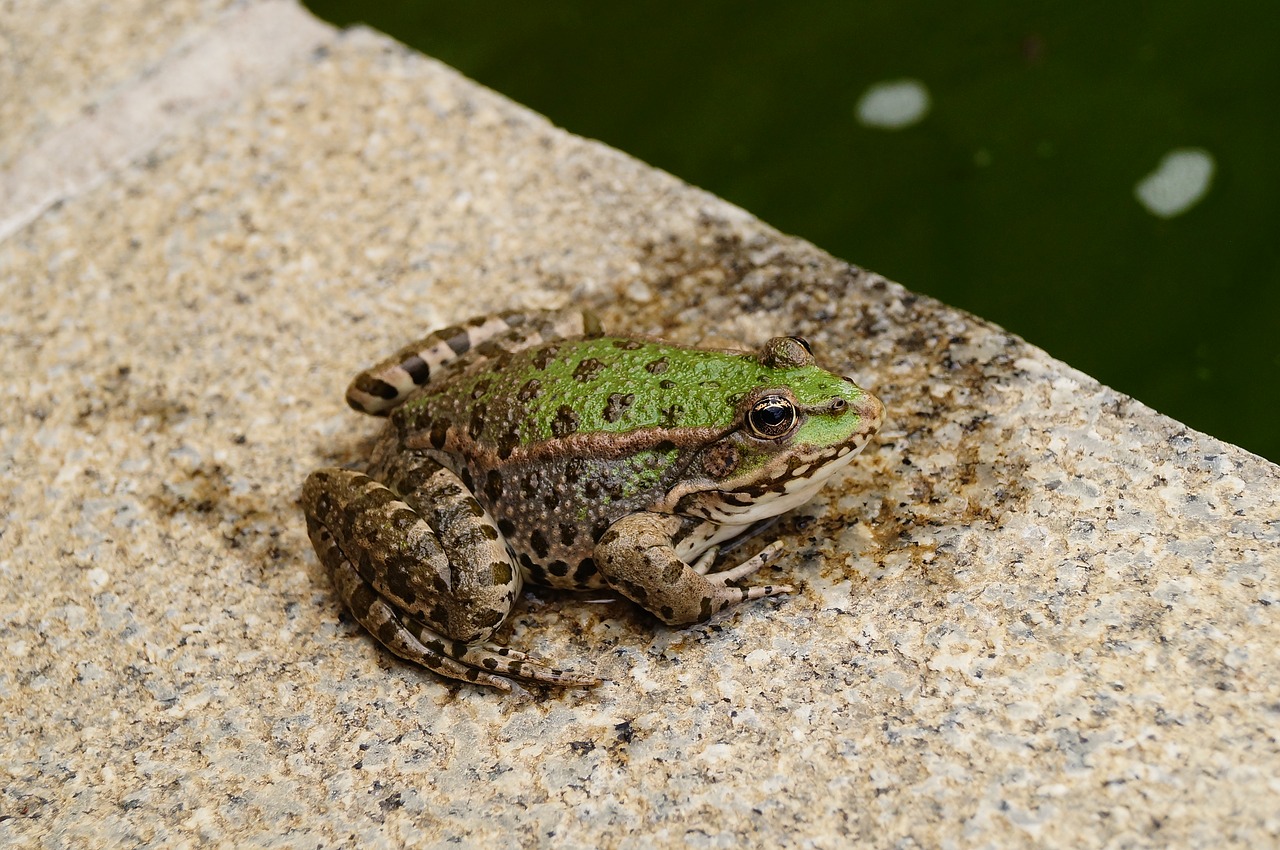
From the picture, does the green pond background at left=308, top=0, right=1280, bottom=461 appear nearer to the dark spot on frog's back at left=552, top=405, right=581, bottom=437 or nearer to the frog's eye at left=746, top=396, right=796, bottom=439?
the frog's eye at left=746, top=396, right=796, bottom=439

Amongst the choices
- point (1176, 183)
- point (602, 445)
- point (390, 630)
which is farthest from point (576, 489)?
point (1176, 183)

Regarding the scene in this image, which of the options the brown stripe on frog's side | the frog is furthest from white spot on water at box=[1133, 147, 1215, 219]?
the brown stripe on frog's side

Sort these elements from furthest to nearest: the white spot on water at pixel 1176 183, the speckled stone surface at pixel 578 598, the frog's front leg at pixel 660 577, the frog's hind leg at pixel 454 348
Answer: the white spot on water at pixel 1176 183 → the frog's hind leg at pixel 454 348 → the frog's front leg at pixel 660 577 → the speckled stone surface at pixel 578 598

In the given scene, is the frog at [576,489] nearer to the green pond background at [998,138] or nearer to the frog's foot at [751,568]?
the frog's foot at [751,568]

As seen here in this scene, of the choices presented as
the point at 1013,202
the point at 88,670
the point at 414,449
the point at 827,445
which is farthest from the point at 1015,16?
the point at 88,670

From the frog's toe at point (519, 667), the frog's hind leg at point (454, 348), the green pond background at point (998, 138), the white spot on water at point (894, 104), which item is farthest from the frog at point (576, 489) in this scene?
the white spot on water at point (894, 104)

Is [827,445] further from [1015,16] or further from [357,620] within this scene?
[1015,16]

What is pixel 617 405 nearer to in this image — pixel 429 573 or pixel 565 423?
pixel 565 423
